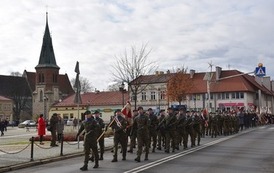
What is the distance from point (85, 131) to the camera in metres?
14.2

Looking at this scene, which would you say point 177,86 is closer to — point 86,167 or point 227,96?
point 227,96

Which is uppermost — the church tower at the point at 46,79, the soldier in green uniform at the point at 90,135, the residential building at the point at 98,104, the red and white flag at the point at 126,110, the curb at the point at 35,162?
the church tower at the point at 46,79

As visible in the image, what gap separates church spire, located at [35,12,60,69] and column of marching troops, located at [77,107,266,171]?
8659cm

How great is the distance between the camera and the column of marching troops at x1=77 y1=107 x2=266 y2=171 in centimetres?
1422

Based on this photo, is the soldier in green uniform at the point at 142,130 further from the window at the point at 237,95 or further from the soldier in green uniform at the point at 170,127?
the window at the point at 237,95

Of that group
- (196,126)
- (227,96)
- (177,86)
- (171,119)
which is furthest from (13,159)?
(227,96)

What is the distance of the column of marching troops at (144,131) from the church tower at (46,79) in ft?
285

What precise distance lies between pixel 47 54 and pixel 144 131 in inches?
3902

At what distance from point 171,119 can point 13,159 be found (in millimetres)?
6928

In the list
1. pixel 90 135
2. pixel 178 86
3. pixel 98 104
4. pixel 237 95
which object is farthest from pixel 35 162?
pixel 98 104

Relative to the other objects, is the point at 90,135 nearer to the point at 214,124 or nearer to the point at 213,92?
the point at 214,124

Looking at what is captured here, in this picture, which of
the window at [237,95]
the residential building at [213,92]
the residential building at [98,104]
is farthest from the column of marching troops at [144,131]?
the residential building at [98,104]

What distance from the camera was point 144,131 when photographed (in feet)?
53.0

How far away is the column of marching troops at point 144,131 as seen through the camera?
14.2 meters
